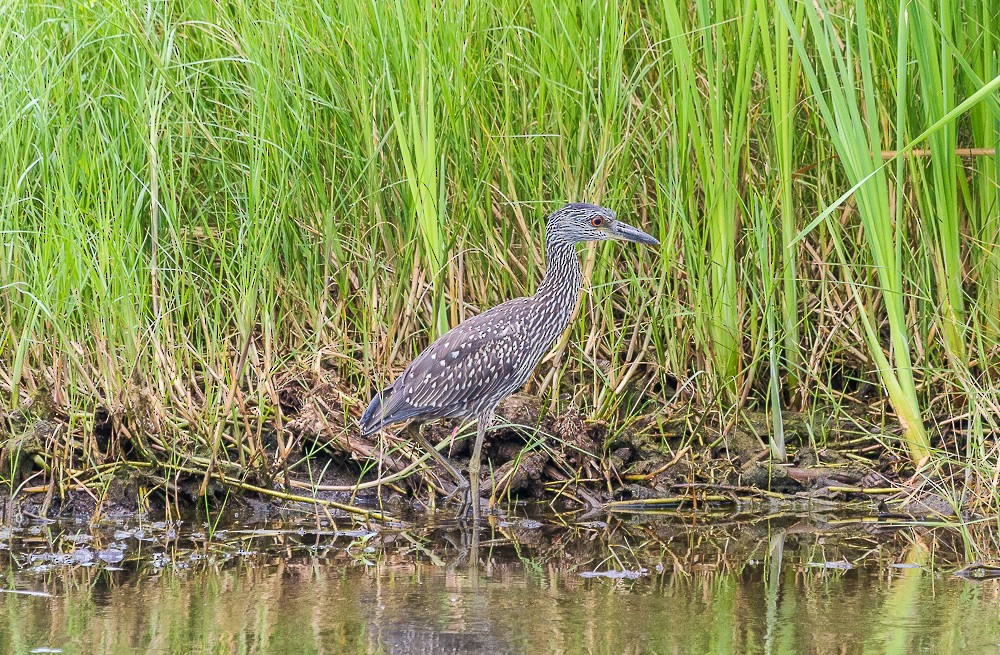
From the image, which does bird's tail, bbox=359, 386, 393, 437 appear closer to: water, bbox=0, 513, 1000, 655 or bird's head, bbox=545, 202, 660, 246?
water, bbox=0, 513, 1000, 655

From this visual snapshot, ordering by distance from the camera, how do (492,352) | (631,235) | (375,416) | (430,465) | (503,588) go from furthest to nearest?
(430,465) < (631,235) < (492,352) < (375,416) < (503,588)

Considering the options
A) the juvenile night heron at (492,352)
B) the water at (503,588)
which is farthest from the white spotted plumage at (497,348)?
the water at (503,588)

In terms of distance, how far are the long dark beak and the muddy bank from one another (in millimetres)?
843

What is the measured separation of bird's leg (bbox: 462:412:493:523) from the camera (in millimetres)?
5872

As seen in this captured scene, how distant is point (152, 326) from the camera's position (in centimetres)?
636

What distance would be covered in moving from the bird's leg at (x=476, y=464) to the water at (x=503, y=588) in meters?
0.13

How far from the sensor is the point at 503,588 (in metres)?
4.84

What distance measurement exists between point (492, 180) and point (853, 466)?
2.33 metres

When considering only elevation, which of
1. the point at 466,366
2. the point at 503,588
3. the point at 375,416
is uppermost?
the point at 466,366

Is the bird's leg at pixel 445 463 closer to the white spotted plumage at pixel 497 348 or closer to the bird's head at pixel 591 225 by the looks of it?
the white spotted plumage at pixel 497 348

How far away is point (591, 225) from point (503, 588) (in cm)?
203

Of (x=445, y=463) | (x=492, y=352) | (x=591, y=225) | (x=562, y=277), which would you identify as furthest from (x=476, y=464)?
(x=591, y=225)

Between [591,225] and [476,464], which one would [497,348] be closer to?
[476,464]

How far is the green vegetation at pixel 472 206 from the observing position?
5.93 metres
